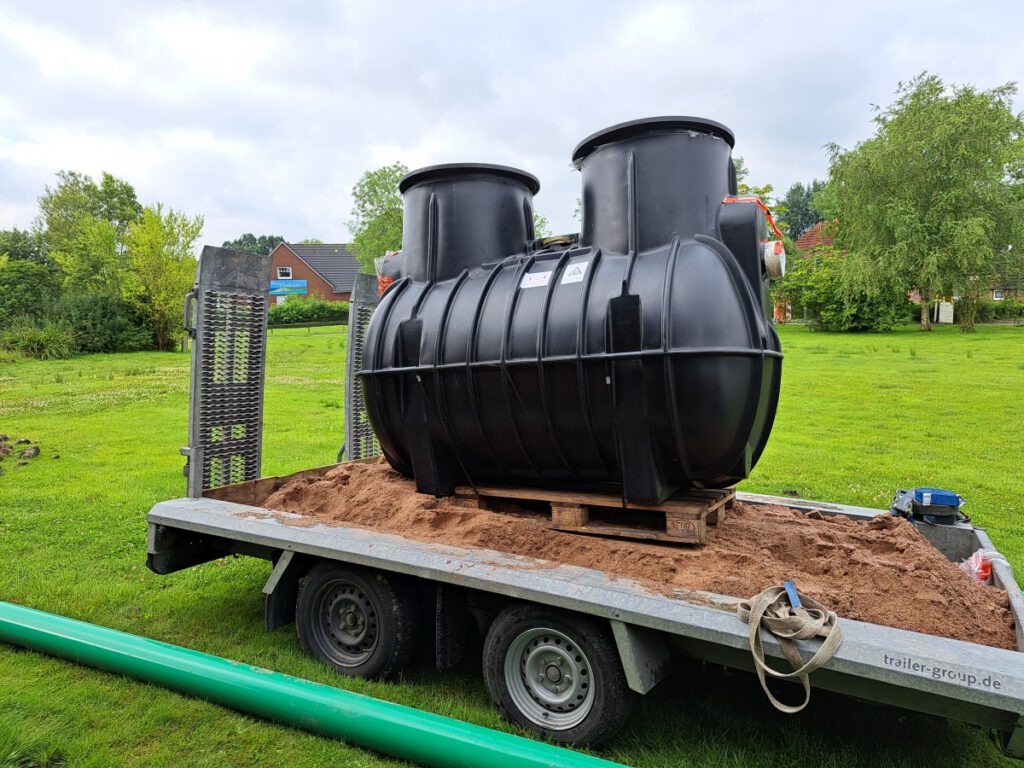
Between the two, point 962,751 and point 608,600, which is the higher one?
point 608,600

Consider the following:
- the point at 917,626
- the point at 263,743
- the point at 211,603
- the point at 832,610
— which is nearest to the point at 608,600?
the point at 832,610

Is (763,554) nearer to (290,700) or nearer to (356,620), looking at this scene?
(356,620)

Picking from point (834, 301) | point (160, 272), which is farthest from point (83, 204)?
point (834, 301)

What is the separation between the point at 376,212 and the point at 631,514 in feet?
134

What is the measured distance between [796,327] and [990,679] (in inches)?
1631

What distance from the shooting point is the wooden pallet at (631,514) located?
3.88 m

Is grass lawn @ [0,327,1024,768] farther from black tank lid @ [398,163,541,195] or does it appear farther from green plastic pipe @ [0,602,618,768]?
black tank lid @ [398,163,541,195]

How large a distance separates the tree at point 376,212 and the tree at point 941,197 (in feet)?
82.3

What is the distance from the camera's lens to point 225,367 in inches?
217

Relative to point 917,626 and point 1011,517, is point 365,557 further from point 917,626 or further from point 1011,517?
point 1011,517

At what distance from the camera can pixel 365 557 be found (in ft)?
12.9

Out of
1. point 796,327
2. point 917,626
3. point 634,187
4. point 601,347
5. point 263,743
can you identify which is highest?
point 796,327

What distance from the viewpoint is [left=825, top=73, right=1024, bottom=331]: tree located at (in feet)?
111

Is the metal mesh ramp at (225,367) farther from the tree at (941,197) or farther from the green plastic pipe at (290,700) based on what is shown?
the tree at (941,197)
